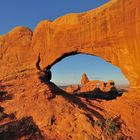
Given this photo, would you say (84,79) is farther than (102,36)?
Yes

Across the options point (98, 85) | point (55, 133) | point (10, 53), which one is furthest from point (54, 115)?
point (98, 85)

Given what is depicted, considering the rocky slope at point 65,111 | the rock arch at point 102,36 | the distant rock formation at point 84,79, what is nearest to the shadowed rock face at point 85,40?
the rock arch at point 102,36

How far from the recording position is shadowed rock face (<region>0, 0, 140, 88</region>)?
87.7 ft

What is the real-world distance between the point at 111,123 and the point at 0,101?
35.9ft

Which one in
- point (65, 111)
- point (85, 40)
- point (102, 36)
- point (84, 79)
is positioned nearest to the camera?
point (65, 111)

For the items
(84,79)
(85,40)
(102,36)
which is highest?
(102,36)

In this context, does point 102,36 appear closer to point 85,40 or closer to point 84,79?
point 85,40

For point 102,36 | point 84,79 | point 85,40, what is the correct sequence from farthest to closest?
point 84,79 < point 85,40 < point 102,36

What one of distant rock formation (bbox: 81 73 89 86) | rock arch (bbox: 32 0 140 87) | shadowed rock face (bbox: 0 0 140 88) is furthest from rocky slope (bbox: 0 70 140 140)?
distant rock formation (bbox: 81 73 89 86)

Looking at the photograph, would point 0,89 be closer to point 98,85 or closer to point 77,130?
point 77,130

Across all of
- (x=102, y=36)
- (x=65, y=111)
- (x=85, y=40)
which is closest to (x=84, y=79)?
(x=85, y=40)

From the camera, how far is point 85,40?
29.2 m

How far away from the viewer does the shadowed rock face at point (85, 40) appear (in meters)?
26.7

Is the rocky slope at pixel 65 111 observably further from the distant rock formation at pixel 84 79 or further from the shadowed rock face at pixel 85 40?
the distant rock formation at pixel 84 79
